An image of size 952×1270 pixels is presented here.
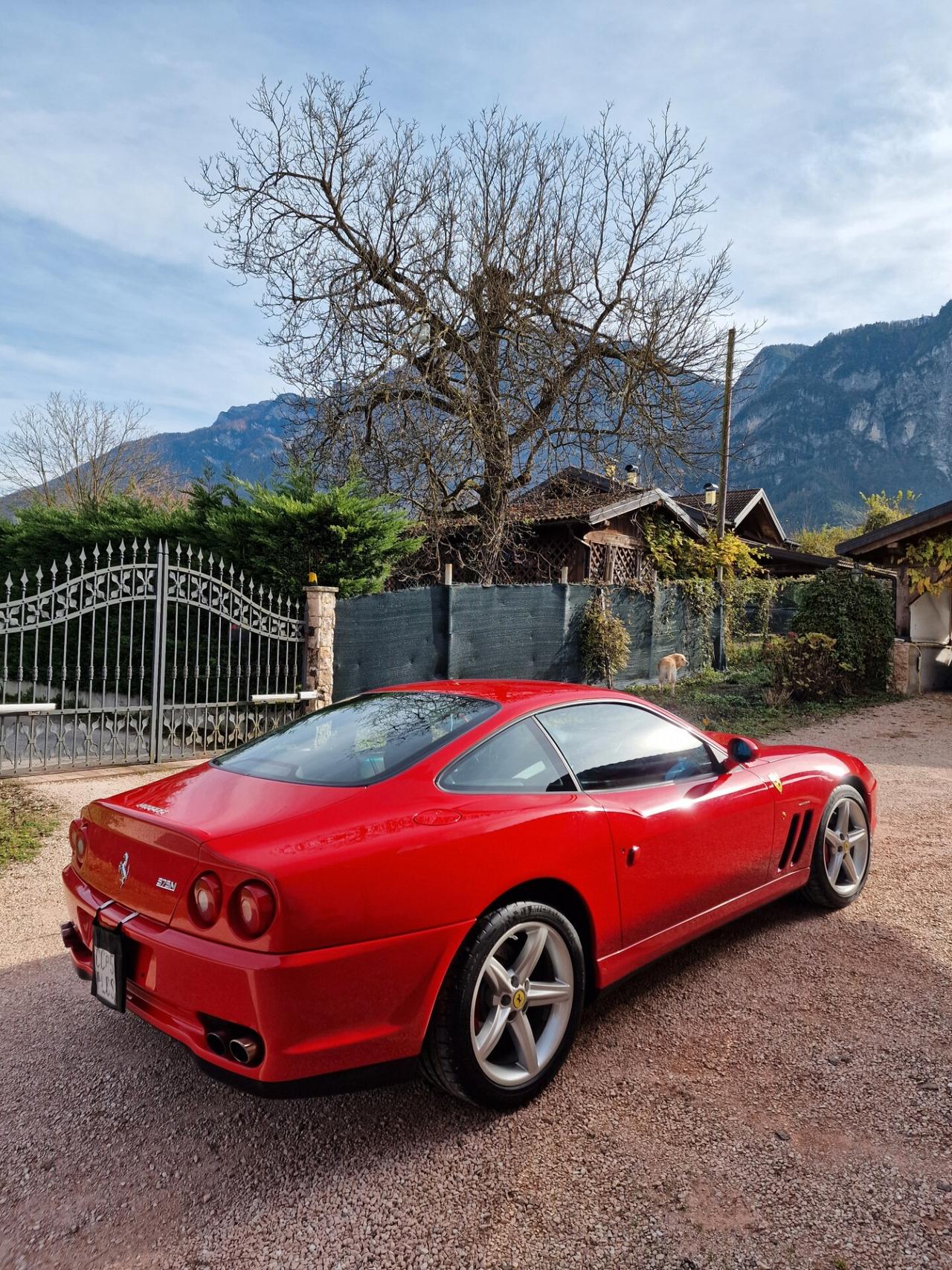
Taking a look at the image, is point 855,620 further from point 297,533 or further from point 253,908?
point 253,908

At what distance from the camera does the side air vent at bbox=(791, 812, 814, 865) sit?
12.4 feet

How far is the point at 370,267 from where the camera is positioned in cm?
1516

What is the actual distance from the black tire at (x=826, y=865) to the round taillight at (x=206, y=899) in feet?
9.72

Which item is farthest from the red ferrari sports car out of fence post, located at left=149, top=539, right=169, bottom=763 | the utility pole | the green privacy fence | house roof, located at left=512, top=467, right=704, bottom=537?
house roof, located at left=512, top=467, right=704, bottom=537

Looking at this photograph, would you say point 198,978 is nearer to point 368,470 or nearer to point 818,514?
point 368,470

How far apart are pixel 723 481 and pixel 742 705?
977cm

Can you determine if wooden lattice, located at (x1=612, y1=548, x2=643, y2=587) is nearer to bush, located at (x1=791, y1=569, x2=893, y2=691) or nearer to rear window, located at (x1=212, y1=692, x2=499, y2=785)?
bush, located at (x1=791, y1=569, x2=893, y2=691)

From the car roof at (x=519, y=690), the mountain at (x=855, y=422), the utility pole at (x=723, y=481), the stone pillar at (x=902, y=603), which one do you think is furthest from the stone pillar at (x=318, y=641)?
the mountain at (x=855, y=422)

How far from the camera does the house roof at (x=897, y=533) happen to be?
12.5m

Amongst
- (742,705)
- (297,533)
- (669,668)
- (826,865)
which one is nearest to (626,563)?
(669,668)

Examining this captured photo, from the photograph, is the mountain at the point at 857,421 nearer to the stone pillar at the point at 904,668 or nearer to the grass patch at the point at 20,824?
the stone pillar at the point at 904,668

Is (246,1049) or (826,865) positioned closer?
(246,1049)

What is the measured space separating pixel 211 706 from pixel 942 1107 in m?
7.19

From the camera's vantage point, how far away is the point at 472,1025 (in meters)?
2.25
